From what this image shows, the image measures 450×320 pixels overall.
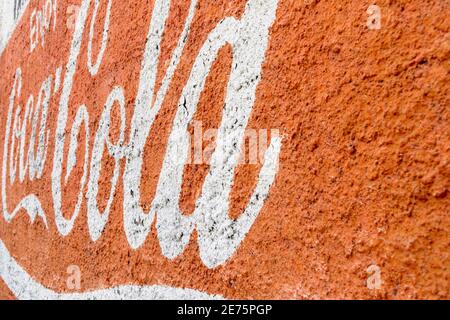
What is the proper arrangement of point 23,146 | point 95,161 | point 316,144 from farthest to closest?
point 23,146, point 95,161, point 316,144

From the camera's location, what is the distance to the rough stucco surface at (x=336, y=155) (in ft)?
2.15

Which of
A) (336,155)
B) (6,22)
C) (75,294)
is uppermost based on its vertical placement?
(6,22)

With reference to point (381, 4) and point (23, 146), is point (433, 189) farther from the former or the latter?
point (23, 146)

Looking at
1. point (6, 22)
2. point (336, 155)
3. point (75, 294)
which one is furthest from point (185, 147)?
point (6, 22)

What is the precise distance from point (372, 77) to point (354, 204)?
6.7 inches

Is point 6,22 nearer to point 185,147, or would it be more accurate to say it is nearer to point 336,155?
point 185,147

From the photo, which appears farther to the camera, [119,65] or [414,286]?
[119,65]

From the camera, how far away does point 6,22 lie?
10.5 ft

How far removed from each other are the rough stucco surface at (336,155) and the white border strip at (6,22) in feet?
6.89

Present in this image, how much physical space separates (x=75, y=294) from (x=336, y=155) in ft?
3.69

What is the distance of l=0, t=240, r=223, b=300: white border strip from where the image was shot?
109 centimetres

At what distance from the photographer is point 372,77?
28.8 inches

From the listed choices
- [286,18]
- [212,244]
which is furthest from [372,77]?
[212,244]

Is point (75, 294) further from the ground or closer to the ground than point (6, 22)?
closer to the ground
